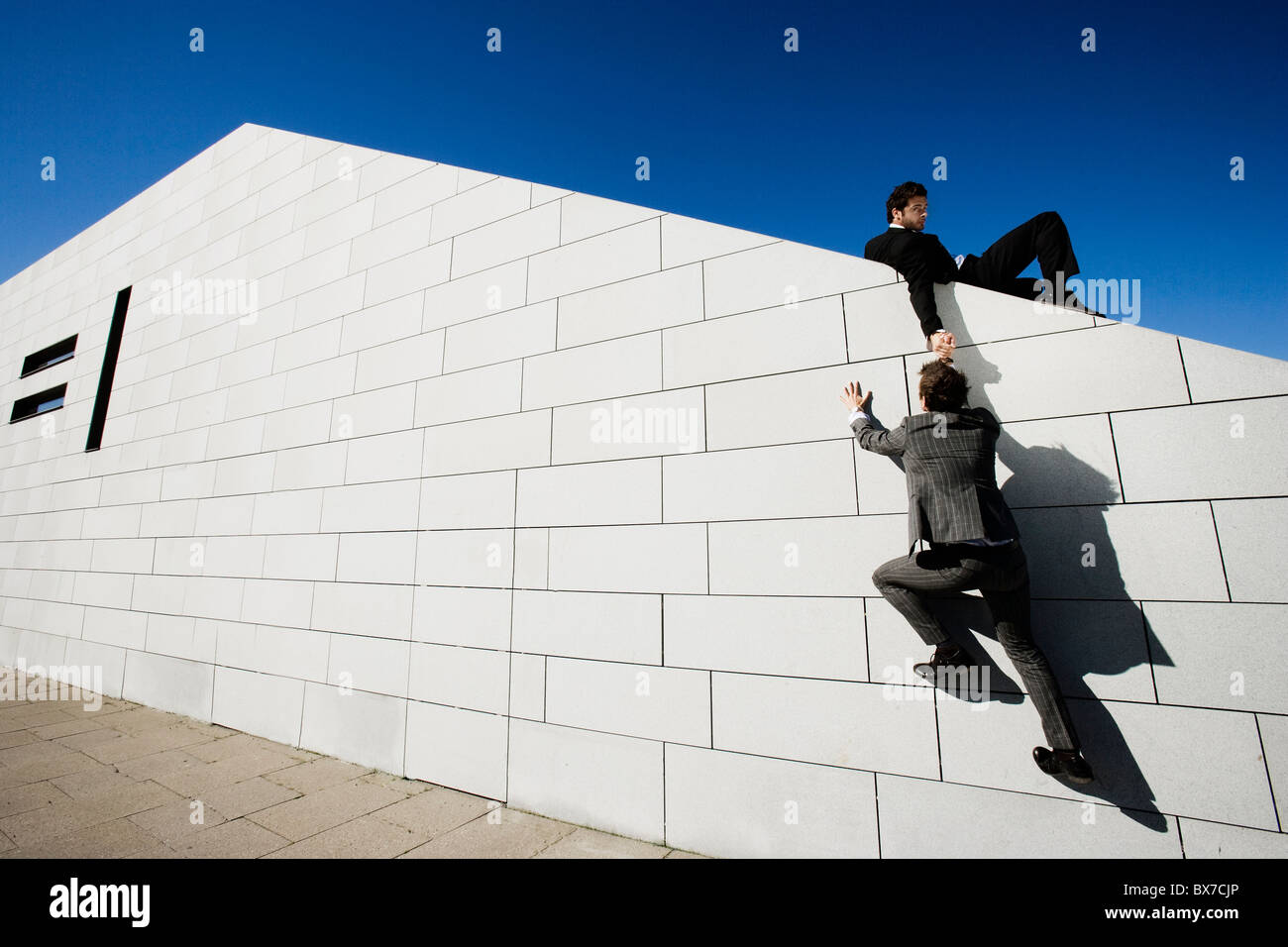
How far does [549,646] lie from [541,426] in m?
1.72

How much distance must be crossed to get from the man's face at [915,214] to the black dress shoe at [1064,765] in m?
3.14

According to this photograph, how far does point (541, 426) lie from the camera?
14.3 ft

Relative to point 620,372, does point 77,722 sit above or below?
below

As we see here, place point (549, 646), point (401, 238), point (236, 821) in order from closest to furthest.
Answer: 1. point (236, 821)
2. point (549, 646)
3. point (401, 238)

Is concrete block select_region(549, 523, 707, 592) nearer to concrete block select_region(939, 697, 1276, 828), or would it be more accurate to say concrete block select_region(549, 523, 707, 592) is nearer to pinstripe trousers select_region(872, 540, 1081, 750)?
pinstripe trousers select_region(872, 540, 1081, 750)

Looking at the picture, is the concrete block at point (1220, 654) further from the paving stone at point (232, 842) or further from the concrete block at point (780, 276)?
the paving stone at point (232, 842)

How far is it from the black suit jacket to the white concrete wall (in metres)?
0.11

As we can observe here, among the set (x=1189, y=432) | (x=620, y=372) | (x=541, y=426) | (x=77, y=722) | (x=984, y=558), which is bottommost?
(x=77, y=722)

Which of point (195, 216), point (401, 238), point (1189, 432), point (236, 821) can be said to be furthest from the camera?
Result: point (195, 216)

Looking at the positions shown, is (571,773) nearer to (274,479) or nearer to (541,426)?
(541,426)

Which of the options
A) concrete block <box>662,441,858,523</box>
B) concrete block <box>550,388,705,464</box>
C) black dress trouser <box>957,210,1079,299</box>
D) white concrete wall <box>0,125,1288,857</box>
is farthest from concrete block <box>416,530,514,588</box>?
black dress trouser <box>957,210,1079,299</box>

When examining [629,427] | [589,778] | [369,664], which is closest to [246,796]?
[369,664]
